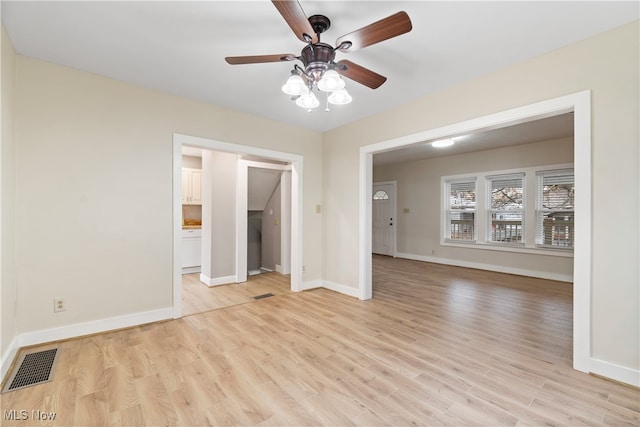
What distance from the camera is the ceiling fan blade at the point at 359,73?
6.51 feet

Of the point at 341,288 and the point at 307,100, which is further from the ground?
the point at 307,100

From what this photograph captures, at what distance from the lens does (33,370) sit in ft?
7.01

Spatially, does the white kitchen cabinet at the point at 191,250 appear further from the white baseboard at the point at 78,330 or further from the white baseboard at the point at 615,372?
the white baseboard at the point at 615,372

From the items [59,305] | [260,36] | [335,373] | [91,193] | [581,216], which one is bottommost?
[335,373]

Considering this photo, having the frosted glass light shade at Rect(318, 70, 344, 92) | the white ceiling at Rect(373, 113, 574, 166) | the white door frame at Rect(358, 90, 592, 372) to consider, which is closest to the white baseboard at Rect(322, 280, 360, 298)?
the white ceiling at Rect(373, 113, 574, 166)

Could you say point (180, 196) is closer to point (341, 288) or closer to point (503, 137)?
point (341, 288)

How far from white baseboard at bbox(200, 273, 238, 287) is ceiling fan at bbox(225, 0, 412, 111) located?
3.53m

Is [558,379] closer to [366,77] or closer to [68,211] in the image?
[366,77]

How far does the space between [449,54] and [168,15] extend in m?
2.23

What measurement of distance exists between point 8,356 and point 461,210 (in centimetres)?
745

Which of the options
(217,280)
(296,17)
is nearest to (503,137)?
(296,17)

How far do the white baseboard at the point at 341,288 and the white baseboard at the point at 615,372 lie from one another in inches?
97.4

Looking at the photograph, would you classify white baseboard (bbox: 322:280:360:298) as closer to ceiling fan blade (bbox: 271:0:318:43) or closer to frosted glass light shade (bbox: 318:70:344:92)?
frosted glass light shade (bbox: 318:70:344:92)
